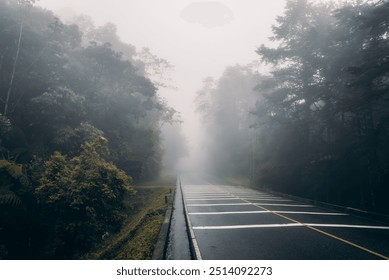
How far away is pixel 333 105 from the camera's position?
18.9 metres

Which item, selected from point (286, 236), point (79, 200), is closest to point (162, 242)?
point (286, 236)

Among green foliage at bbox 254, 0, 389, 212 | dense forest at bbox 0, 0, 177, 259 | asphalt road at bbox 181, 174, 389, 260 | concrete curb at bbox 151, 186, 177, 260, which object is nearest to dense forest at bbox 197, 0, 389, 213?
green foliage at bbox 254, 0, 389, 212

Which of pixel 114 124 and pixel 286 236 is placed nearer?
pixel 286 236

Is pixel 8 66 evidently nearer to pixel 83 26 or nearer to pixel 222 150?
pixel 83 26

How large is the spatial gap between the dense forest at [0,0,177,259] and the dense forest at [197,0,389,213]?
1264 cm

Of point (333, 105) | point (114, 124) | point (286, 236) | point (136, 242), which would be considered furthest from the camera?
point (114, 124)

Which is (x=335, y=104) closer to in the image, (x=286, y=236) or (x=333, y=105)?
(x=333, y=105)

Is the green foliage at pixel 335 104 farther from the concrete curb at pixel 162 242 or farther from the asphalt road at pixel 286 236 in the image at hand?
the concrete curb at pixel 162 242

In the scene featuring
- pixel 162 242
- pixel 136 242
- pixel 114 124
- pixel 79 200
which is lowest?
pixel 136 242

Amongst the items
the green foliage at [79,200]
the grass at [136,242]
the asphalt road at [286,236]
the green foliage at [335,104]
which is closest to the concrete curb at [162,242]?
the grass at [136,242]

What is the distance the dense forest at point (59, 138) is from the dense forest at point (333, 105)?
497 inches

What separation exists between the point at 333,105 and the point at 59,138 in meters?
18.2

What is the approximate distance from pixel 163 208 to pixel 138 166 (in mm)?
14189

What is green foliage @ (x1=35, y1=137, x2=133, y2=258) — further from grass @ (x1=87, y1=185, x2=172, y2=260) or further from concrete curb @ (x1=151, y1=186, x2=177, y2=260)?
concrete curb @ (x1=151, y1=186, x2=177, y2=260)
